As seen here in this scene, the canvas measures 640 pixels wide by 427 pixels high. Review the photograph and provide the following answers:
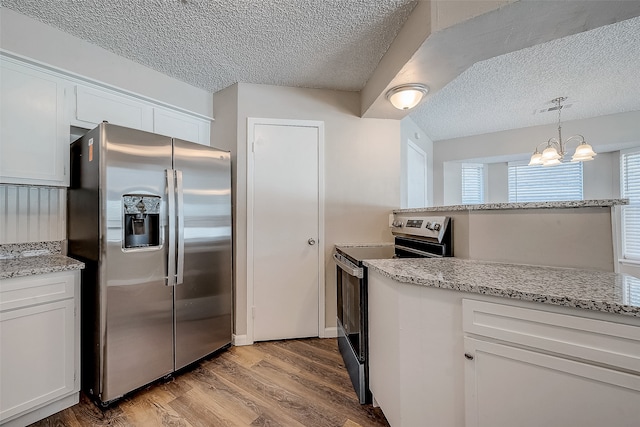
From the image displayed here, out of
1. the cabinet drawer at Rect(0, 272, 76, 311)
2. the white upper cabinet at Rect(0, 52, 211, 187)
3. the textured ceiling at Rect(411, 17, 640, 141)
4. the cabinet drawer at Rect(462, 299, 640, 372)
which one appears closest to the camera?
the cabinet drawer at Rect(462, 299, 640, 372)

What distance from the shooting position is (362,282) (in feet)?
5.30

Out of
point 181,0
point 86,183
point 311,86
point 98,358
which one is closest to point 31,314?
point 98,358

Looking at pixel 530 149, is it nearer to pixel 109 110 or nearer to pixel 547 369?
pixel 547 369

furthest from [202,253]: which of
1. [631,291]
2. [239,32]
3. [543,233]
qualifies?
[631,291]

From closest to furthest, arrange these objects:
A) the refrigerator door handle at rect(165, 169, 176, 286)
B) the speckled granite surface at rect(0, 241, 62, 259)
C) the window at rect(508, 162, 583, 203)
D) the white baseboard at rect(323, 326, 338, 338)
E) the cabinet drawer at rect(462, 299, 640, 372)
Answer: the cabinet drawer at rect(462, 299, 640, 372) < the speckled granite surface at rect(0, 241, 62, 259) < the refrigerator door handle at rect(165, 169, 176, 286) < the white baseboard at rect(323, 326, 338, 338) < the window at rect(508, 162, 583, 203)

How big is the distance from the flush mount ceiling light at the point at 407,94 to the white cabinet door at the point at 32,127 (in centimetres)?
237

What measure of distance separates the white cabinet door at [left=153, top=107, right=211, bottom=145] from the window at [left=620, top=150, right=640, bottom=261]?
5085 mm

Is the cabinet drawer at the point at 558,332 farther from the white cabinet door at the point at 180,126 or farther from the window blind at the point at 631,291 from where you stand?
the white cabinet door at the point at 180,126

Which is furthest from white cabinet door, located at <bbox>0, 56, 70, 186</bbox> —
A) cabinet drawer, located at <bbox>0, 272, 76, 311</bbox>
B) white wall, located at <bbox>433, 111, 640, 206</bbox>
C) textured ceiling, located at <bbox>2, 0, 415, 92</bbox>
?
white wall, located at <bbox>433, 111, 640, 206</bbox>

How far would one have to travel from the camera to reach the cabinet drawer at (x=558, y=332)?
818mm

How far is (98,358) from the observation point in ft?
5.17

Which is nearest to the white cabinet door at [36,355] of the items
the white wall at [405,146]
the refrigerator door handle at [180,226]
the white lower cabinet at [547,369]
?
the refrigerator door handle at [180,226]

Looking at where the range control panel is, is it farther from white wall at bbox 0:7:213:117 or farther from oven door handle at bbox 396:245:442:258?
white wall at bbox 0:7:213:117

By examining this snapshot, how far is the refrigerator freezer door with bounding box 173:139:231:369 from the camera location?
6.31 feet
